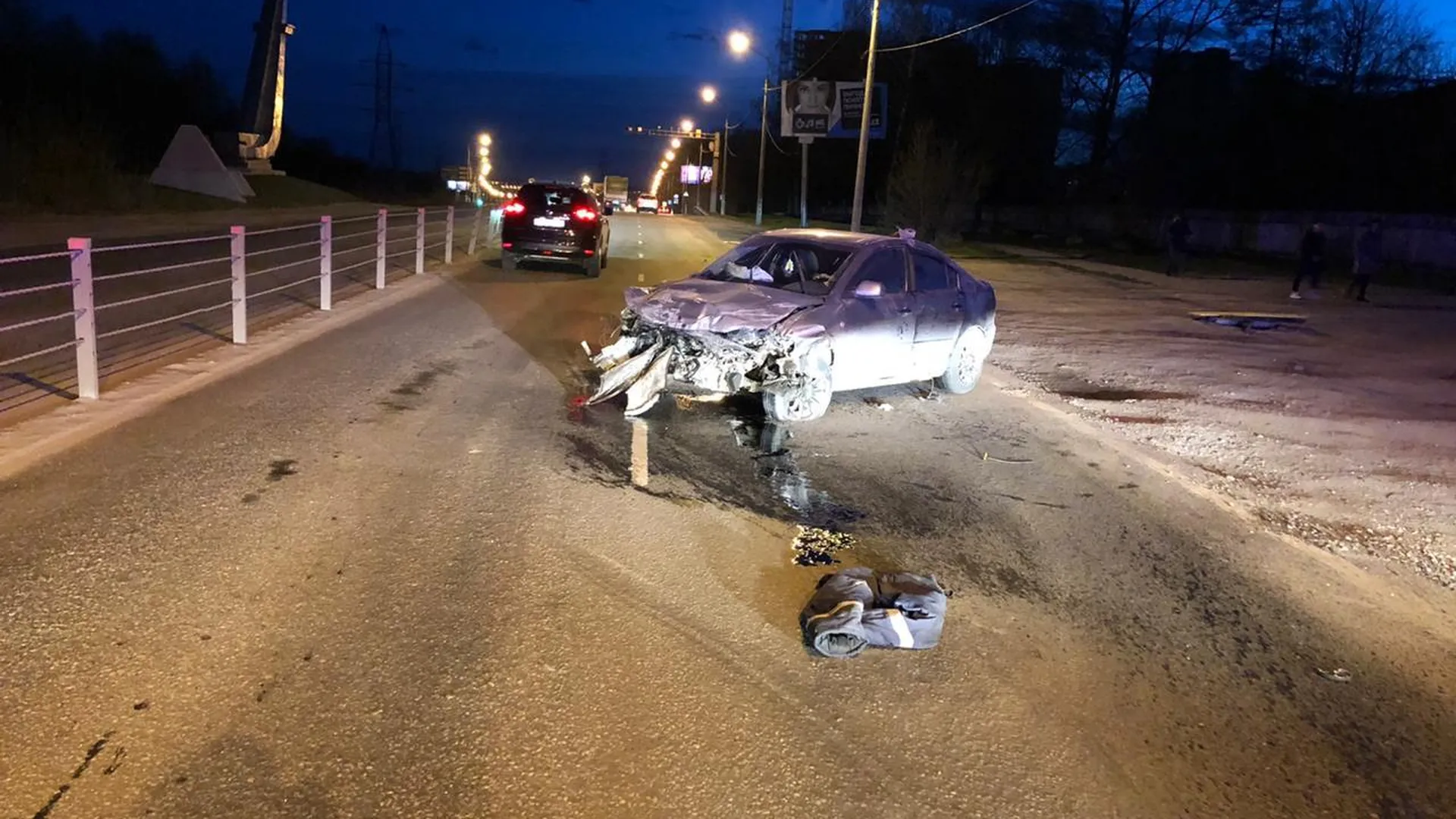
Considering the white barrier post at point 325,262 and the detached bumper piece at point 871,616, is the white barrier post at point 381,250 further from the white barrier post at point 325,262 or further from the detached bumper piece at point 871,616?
the detached bumper piece at point 871,616

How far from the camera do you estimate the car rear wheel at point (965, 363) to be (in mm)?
11297

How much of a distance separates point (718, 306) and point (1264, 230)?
43.6m

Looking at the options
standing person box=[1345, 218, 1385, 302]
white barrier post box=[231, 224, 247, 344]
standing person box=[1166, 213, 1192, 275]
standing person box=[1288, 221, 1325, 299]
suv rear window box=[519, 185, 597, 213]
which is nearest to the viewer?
white barrier post box=[231, 224, 247, 344]

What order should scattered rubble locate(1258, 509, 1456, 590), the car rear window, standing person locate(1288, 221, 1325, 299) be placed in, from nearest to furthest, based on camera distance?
1. scattered rubble locate(1258, 509, 1456, 590)
2. the car rear window
3. standing person locate(1288, 221, 1325, 299)

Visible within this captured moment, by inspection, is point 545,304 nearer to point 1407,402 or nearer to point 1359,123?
point 1407,402

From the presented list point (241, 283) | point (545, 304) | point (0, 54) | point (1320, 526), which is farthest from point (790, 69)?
point (1320, 526)

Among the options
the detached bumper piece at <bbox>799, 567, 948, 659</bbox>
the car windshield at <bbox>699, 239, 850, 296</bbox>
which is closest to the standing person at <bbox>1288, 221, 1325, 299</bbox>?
the car windshield at <bbox>699, 239, 850, 296</bbox>

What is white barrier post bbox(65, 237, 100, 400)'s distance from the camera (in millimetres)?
8578

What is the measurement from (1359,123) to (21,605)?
56.8 meters

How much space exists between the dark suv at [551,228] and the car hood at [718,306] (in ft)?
43.7

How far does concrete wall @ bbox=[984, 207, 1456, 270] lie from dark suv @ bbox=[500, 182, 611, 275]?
88.8 ft

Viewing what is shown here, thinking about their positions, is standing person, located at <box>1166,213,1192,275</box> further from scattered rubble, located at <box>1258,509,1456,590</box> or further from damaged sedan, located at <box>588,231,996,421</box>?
scattered rubble, located at <box>1258,509,1456,590</box>

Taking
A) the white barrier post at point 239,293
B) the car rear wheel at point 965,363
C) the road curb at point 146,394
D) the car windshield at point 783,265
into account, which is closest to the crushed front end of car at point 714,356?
the car windshield at point 783,265

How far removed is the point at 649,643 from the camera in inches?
193
